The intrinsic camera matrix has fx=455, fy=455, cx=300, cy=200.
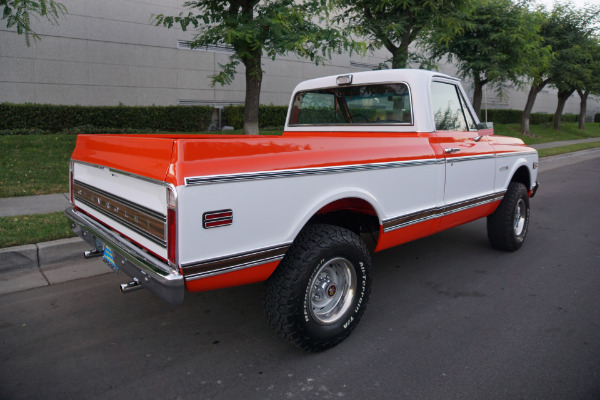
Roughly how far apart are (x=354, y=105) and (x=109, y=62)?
1270 centimetres

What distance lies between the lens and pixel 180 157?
91.4 inches

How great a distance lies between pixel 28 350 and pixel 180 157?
1903 millimetres

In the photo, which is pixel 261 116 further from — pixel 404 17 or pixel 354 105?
pixel 354 105

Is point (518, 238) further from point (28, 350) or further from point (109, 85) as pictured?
point (109, 85)

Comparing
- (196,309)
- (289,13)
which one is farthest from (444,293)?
(289,13)

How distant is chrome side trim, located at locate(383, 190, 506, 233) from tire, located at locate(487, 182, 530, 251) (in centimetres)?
30

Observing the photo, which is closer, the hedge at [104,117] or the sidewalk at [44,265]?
the sidewalk at [44,265]

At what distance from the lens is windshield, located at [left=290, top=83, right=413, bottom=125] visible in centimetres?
402

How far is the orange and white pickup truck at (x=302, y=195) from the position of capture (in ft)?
7.83

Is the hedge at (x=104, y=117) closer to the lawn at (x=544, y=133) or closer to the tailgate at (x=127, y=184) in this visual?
the tailgate at (x=127, y=184)

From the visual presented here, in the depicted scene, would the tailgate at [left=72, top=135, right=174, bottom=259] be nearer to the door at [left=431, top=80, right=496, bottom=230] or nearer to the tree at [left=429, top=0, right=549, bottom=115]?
the door at [left=431, top=80, right=496, bottom=230]

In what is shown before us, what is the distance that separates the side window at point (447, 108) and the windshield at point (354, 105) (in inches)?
11.4

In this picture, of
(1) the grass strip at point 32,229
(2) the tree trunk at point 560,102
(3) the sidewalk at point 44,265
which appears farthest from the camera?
(2) the tree trunk at point 560,102

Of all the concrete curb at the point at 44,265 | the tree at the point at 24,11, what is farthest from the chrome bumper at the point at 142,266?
the tree at the point at 24,11
